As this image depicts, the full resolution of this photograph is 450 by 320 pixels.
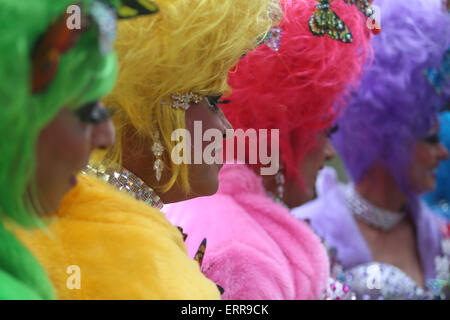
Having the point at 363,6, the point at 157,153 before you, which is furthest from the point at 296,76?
the point at 157,153

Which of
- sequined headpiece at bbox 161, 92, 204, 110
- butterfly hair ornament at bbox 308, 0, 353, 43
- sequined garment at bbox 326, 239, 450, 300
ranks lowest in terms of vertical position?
sequined garment at bbox 326, 239, 450, 300

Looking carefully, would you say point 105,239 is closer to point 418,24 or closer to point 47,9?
point 47,9

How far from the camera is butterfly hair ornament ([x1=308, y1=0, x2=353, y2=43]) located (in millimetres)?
1714

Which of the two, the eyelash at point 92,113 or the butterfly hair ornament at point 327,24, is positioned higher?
the butterfly hair ornament at point 327,24

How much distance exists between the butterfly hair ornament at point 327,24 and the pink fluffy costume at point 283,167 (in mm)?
19

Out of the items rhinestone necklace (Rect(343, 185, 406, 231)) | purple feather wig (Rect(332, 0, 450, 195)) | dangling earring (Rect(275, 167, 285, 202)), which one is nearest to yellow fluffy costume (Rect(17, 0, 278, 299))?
dangling earring (Rect(275, 167, 285, 202))

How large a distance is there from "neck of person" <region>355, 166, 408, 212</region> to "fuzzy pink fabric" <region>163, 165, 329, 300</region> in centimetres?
99

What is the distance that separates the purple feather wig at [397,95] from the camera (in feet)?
8.19

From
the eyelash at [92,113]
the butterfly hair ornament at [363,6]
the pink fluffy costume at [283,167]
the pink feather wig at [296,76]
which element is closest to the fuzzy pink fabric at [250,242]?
the pink fluffy costume at [283,167]

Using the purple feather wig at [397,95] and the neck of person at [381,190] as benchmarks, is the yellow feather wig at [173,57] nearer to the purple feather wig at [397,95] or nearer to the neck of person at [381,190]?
the purple feather wig at [397,95]

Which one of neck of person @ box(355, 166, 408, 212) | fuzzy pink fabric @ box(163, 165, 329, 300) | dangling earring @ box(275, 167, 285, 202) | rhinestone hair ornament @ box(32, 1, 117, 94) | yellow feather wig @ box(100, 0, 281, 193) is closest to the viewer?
rhinestone hair ornament @ box(32, 1, 117, 94)

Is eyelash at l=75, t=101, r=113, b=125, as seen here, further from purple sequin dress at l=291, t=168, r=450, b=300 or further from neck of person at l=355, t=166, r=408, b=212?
neck of person at l=355, t=166, r=408, b=212

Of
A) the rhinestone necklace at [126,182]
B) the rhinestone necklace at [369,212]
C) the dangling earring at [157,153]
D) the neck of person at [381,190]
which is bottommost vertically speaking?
the rhinestone necklace at [126,182]
